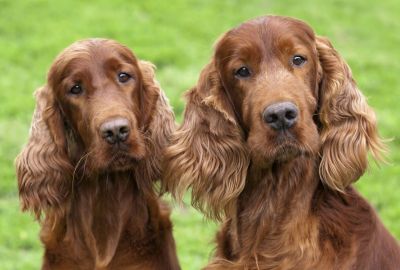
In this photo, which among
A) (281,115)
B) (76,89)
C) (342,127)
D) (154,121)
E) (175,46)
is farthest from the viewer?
(175,46)

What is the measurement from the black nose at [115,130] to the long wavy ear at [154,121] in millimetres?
331

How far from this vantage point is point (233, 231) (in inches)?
194

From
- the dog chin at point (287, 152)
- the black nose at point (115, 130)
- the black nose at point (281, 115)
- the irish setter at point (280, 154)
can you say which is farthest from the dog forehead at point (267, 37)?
the black nose at point (115, 130)

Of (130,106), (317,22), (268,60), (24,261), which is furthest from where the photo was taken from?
(317,22)

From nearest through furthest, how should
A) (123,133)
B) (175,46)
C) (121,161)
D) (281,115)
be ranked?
(281,115) → (123,133) → (121,161) → (175,46)

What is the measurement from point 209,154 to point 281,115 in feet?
2.06

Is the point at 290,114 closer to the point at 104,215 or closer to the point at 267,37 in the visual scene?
the point at 267,37

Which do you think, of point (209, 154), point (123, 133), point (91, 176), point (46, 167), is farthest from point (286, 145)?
point (46, 167)

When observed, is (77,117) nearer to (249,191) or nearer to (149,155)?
(149,155)

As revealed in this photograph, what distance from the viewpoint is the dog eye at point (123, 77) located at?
17.1 feet

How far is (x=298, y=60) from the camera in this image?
15.5 ft

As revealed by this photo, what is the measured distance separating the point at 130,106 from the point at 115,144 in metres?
0.28

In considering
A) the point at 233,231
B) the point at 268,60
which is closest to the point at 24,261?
the point at 233,231

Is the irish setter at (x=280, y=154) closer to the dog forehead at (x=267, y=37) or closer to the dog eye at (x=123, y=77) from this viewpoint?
the dog forehead at (x=267, y=37)
